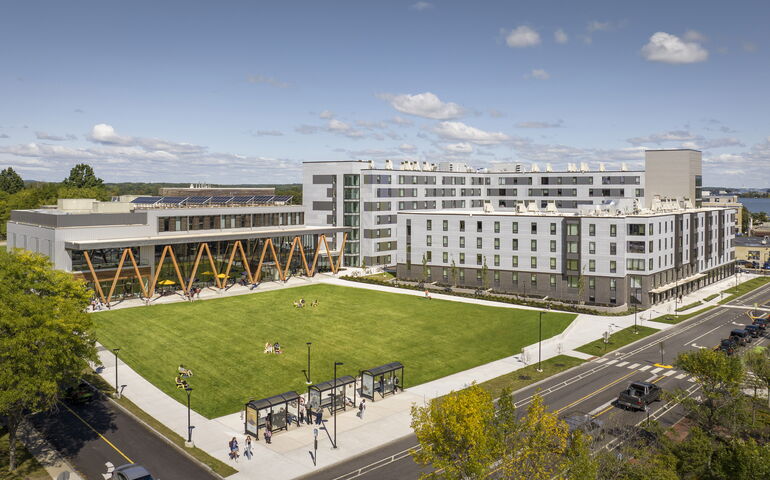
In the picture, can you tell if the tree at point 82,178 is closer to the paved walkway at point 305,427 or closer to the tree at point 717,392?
the paved walkway at point 305,427

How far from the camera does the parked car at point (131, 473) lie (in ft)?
111

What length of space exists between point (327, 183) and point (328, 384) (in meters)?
81.5

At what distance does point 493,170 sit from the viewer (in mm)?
156500

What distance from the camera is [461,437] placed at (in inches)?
1049

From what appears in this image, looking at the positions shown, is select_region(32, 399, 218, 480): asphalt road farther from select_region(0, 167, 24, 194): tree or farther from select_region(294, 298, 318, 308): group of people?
select_region(0, 167, 24, 194): tree

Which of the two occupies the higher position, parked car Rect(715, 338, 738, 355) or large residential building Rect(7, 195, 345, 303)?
large residential building Rect(7, 195, 345, 303)

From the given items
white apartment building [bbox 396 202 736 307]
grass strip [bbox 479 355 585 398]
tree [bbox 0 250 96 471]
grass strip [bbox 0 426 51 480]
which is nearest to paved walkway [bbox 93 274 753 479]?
grass strip [bbox 479 355 585 398]

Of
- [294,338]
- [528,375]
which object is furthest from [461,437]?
[294,338]

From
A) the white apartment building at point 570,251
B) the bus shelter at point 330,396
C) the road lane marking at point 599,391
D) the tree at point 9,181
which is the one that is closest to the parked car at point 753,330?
the white apartment building at point 570,251

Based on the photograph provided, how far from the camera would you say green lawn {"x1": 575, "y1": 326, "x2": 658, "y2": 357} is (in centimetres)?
6494

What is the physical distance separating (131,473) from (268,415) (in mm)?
10873

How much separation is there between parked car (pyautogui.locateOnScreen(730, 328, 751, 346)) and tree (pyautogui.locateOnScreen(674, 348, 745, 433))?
26346mm

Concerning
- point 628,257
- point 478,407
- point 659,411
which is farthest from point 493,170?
point 478,407

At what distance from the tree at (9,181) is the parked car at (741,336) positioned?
207758 millimetres
